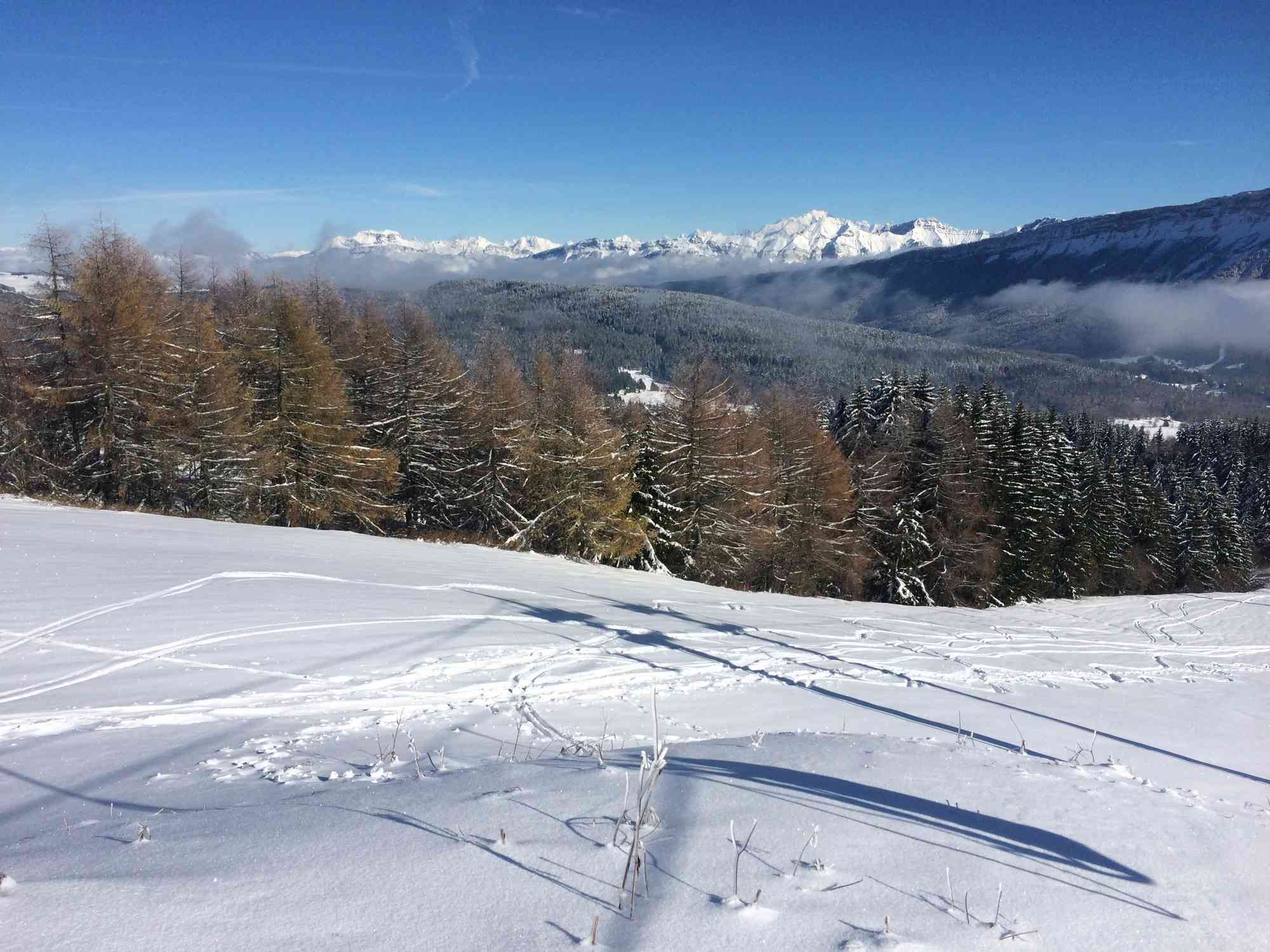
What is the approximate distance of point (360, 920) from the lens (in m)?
2.46

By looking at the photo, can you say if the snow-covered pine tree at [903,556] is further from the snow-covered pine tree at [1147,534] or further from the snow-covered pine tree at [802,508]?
the snow-covered pine tree at [1147,534]

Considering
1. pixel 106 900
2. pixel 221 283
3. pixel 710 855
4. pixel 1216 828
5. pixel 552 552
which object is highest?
pixel 221 283

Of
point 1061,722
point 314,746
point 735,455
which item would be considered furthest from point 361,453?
point 1061,722

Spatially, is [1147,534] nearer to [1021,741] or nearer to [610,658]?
[1021,741]

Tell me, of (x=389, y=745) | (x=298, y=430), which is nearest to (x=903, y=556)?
(x=298, y=430)

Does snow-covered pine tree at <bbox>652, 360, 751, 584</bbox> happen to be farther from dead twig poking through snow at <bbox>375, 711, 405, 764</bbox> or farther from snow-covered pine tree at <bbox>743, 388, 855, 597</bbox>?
dead twig poking through snow at <bbox>375, 711, 405, 764</bbox>

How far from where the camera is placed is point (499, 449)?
28453 mm

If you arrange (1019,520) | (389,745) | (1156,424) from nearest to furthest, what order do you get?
1. (389,745)
2. (1019,520)
3. (1156,424)

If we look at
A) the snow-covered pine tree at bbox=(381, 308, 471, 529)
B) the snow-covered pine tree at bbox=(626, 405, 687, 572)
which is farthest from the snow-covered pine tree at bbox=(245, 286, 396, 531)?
the snow-covered pine tree at bbox=(626, 405, 687, 572)

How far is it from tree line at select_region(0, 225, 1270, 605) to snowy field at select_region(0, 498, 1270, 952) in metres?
12.0

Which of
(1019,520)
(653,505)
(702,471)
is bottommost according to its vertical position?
(1019,520)

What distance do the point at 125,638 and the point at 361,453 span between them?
18256 mm

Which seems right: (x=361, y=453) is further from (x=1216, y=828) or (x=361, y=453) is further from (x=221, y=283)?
(x=1216, y=828)

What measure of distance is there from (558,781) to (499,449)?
82.5 feet
